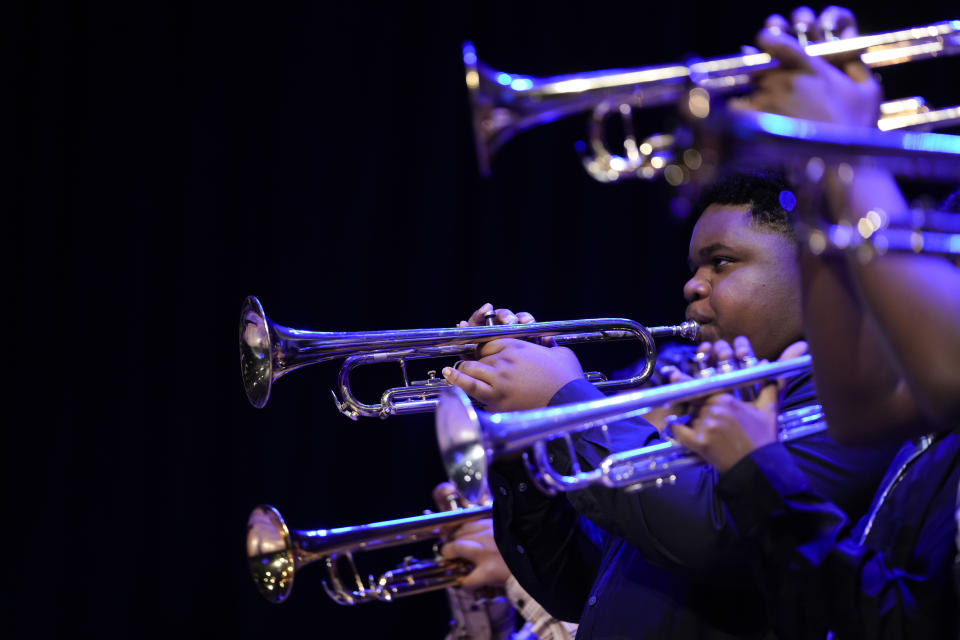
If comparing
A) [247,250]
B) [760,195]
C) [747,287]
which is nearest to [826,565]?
[747,287]

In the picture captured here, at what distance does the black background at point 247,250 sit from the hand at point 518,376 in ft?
5.62

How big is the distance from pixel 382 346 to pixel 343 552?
65 centimetres

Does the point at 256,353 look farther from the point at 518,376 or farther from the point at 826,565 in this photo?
the point at 826,565

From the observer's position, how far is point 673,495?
1.73 meters

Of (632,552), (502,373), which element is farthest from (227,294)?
(632,552)

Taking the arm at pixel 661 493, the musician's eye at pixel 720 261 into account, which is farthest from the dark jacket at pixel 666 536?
the musician's eye at pixel 720 261

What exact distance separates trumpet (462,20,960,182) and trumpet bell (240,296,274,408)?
1051 mm

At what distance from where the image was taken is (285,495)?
3781mm

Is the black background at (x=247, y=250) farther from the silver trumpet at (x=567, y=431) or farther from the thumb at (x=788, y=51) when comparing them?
the thumb at (x=788, y=51)

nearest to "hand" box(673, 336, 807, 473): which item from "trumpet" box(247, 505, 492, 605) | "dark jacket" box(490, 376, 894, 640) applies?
"dark jacket" box(490, 376, 894, 640)

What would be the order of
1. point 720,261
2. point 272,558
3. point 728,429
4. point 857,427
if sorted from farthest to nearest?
point 272,558
point 720,261
point 728,429
point 857,427

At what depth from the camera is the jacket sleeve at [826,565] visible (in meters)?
1.35

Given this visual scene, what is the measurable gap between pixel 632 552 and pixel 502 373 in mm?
485

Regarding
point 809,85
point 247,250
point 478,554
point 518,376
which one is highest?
point 247,250
